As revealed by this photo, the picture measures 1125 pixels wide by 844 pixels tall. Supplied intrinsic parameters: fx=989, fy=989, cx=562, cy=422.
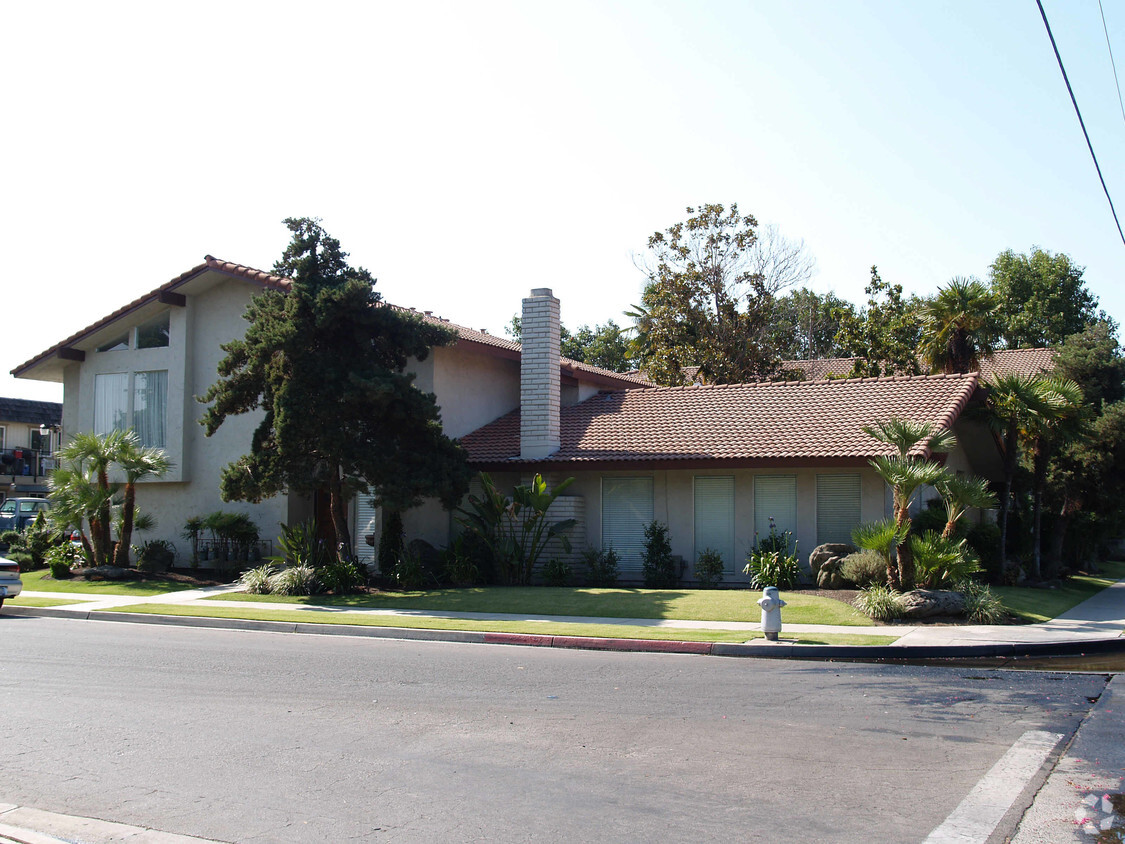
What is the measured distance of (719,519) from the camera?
21250 mm

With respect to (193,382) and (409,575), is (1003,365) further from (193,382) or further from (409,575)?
(193,382)

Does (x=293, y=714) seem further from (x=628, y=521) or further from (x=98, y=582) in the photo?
(x=98, y=582)

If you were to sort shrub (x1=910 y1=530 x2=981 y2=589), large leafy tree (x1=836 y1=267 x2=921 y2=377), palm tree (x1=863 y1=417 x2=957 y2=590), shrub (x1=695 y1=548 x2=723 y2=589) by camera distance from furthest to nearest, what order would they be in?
large leafy tree (x1=836 y1=267 x2=921 y2=377) → shrub (x1=695 y1=548 x2=723 y2=589) → shrub (x1=910 y1=530 x2=981 y2=589) → palm tree (x1=863 y1=417 x2=957 y2=590)

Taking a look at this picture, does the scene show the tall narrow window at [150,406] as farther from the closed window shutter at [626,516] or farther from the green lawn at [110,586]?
the closed window shutter at [626,516]

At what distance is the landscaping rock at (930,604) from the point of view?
1518 cm

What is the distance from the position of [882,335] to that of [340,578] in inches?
812

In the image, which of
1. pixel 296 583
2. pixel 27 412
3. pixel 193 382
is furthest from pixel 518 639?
pixel 27 412

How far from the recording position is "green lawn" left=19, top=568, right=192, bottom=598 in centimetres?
2062

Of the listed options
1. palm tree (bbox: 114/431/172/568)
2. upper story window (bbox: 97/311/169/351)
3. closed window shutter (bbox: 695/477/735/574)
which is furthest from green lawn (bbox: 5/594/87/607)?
closed window shutter (bbox: 695/477/735/574)

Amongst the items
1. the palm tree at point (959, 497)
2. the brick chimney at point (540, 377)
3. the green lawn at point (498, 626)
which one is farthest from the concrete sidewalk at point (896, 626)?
the brick chimney at point (540, 377)

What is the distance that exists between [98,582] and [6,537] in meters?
7.00

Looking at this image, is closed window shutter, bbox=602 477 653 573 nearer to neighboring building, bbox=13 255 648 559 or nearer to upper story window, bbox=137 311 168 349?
neighboring building, bbox=13 255 648 559

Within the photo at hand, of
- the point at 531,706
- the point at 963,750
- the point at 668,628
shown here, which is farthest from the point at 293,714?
the point at 668,628

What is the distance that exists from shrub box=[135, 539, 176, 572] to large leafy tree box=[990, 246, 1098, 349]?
3957 cm
